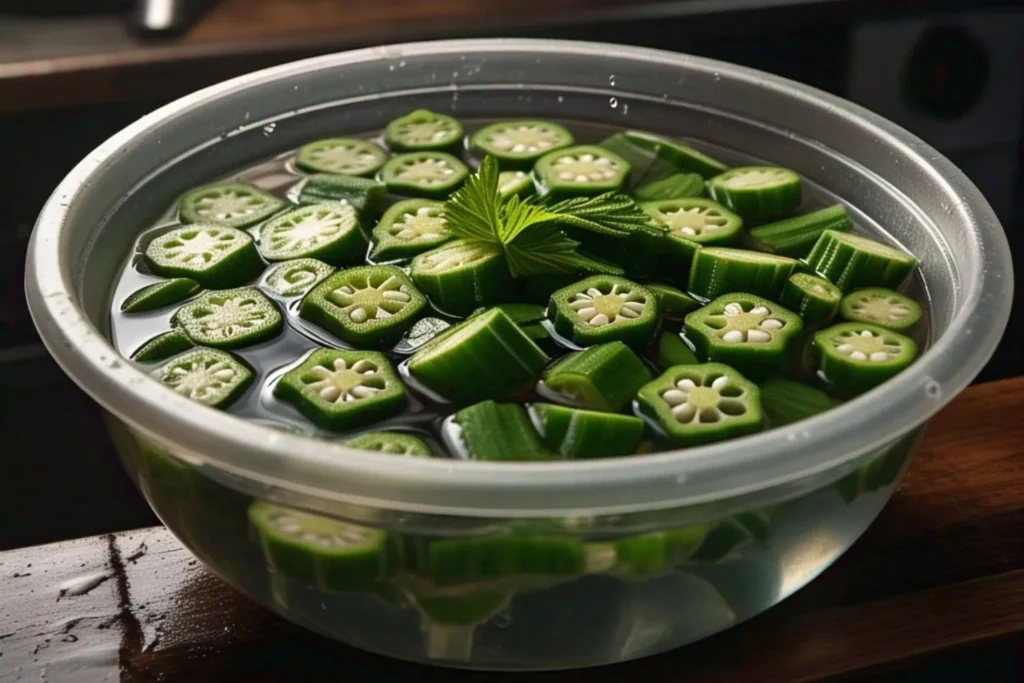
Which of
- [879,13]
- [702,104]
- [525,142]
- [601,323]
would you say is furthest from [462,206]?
[879,13]

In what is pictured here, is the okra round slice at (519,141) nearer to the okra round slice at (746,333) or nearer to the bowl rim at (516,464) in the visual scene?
the okra round slice at (746,333)

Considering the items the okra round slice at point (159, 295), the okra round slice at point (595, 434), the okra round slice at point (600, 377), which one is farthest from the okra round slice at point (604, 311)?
the okra round slice at point (159, 295)

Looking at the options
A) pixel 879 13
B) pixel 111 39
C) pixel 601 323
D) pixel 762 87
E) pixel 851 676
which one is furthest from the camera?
pixel 879 13

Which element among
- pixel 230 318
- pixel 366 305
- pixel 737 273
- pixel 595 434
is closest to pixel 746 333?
pixel 737 273

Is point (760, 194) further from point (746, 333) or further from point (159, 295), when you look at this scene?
point (159, 295)

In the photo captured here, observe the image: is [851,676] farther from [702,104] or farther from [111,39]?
[111,39]

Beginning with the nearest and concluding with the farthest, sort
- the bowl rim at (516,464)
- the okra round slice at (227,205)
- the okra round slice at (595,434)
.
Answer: the bowl rim at (516,464) < the okra round slice at (595,434) < the okra round slice at (227,205)

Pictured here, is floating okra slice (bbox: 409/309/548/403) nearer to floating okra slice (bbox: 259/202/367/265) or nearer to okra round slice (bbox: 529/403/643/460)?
okra round slice (bbox: 529/403/643/460)

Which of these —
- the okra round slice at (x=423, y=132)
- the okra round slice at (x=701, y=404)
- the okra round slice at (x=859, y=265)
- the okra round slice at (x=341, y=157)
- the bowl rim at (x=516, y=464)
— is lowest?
the okra round slice at (x=341, y=157)
